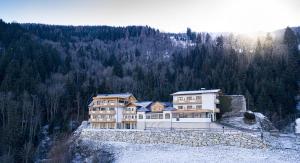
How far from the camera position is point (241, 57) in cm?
10094

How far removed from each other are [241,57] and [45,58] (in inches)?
2114

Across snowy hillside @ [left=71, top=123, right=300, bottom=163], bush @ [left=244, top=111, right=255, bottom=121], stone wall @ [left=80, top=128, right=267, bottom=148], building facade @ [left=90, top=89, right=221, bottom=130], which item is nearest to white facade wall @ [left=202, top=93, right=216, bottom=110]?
building facade @ [left=90, top=89, right=221, bottom=130]

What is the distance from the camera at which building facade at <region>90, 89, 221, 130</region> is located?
163 ft

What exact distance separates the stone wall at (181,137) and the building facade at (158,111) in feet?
15.8

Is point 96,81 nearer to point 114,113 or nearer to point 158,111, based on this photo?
point 114,113

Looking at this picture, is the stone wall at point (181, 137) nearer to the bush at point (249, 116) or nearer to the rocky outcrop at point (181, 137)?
the rocky outcrop at point (181, 137)

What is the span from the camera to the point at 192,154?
4084 centimetres

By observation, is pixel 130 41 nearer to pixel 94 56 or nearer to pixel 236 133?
pixel 94 56

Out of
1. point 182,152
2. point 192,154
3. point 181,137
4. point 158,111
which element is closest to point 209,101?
point 158,111

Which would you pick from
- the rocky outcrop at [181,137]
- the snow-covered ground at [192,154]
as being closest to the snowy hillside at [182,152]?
the snow-covered ground at [192,154]

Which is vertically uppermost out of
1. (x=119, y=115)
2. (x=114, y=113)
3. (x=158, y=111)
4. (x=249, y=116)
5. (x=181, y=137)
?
(x=158, y=111)

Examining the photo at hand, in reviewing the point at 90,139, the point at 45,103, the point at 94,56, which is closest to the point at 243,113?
the point at 90,139

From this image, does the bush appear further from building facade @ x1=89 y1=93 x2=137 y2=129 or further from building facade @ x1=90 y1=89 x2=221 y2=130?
building facade @ x1=89 y1=93 x2=137 y2=129

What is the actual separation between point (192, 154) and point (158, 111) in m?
12.8
